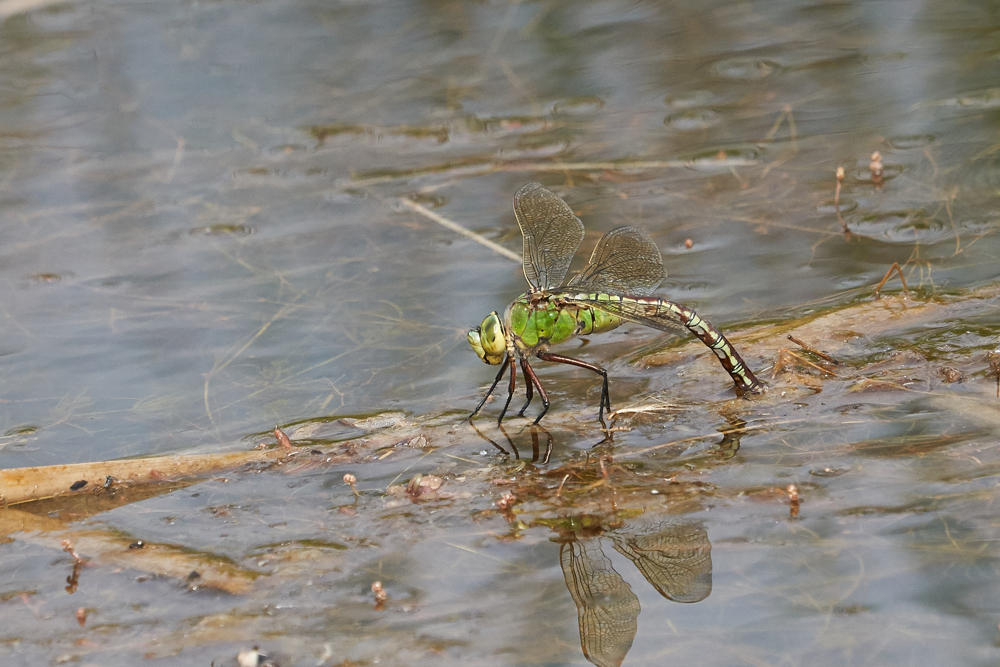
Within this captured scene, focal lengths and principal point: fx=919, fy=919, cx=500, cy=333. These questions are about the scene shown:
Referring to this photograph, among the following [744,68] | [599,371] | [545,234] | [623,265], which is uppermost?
[744,68]

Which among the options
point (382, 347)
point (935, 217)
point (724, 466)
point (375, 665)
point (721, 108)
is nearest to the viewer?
point (375, 665)

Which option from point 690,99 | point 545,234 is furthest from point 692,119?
point 545,234

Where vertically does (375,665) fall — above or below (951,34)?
below

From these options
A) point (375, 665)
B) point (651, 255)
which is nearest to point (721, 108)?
point (651, 255)

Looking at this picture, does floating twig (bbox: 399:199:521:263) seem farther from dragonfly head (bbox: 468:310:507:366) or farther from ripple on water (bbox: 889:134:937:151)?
ripple on water (bbox: 889:134:937:151)

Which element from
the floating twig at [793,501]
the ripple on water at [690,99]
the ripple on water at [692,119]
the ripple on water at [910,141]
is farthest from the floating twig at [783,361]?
the ripple on water at [690,99]

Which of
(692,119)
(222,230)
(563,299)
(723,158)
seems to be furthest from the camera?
(692,119)

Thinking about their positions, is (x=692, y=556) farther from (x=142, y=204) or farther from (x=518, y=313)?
(x=142, y=204)

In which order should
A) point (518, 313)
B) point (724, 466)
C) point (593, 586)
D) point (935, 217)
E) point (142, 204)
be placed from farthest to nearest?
1. point (142, 204)
2. point (935, 217)
3. point (518, 313)
4. point (724, 466)
5. point (593, 586)

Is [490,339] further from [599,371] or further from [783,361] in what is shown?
[783,361]
